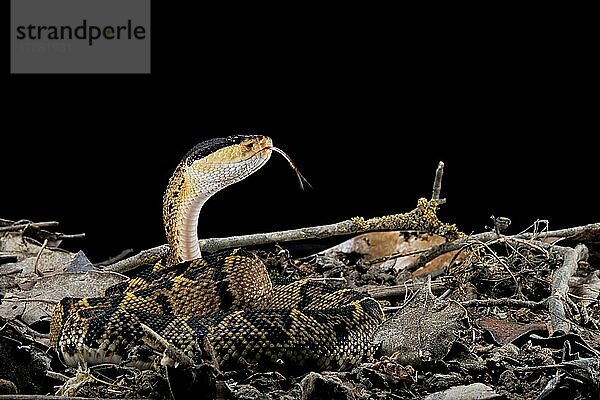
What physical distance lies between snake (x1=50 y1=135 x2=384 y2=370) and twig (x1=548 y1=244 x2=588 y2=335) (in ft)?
2.04

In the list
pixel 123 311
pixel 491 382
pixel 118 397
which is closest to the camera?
pixel 118 397

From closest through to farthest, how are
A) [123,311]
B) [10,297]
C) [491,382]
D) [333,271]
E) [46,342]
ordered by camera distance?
[491,382] → [123,311] → [46,342] → [10,297] → [333,271]

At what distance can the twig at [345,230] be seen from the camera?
454cm

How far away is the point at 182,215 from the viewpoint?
3877 millimetres

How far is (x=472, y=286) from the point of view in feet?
12.9

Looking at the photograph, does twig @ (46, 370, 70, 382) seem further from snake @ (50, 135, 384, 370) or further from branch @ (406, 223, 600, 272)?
branch @ (406, 223, 600, 272)

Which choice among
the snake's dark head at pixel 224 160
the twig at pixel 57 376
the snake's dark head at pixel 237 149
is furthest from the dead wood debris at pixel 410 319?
the snake's dark head at pixel 237 149

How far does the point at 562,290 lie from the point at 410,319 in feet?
2.96

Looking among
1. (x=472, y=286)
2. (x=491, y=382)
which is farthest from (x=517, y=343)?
(x=472, y=286)

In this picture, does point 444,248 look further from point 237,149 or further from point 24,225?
point 24,225

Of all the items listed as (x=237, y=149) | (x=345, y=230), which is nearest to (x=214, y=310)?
(x=237, y=149)

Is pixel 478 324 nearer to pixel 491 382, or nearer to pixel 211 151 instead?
pixel 491 382

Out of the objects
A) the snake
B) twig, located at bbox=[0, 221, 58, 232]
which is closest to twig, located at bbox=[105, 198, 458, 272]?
twig, located at bbox=[0, 221, 58, 232]

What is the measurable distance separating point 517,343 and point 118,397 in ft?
4.79
